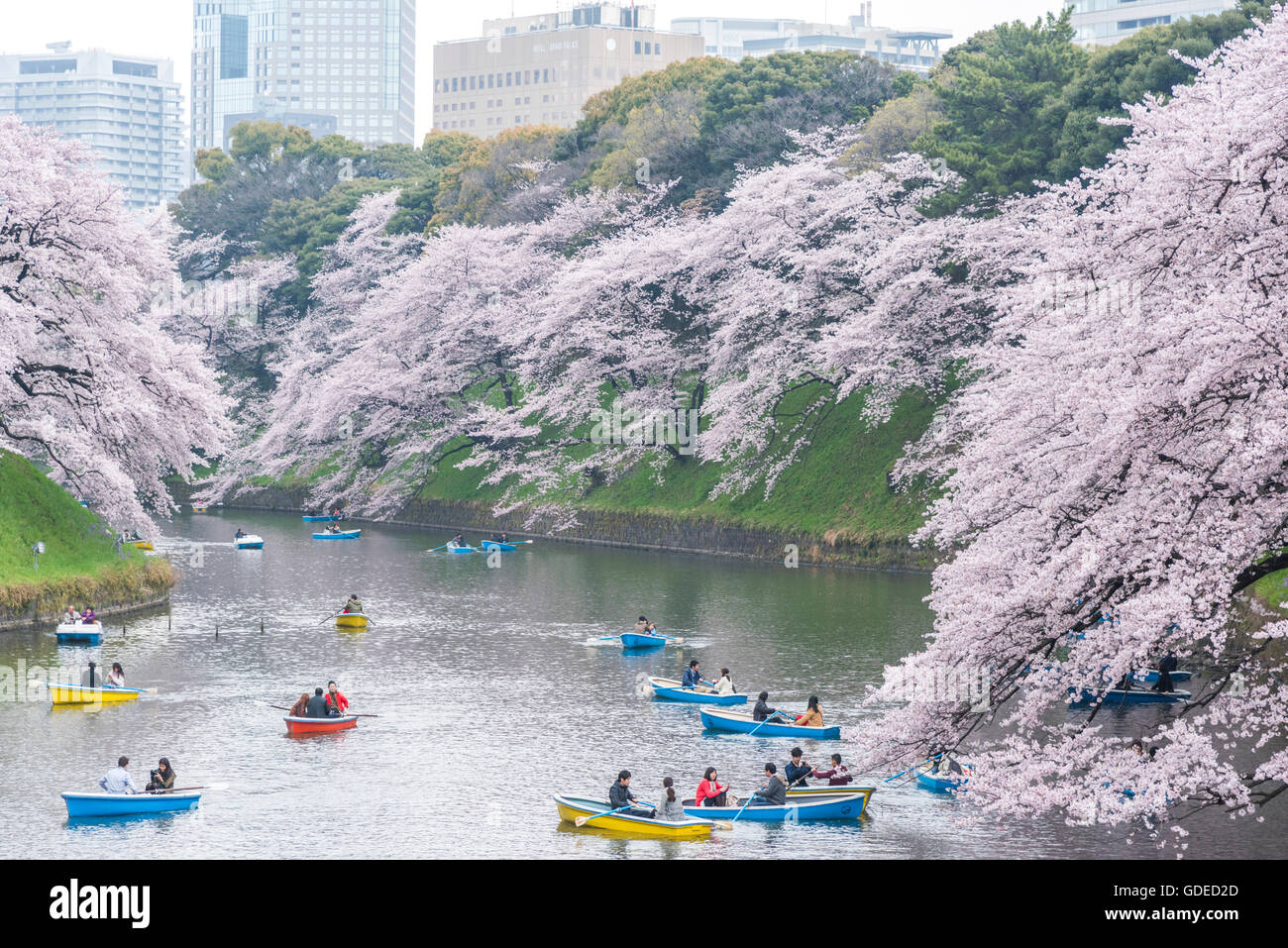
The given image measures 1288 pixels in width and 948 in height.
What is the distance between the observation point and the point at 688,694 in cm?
3550

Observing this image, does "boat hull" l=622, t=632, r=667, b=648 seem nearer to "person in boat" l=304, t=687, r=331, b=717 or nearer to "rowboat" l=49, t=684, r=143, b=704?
"person in boat" l=304, t=687, r=331, b=717

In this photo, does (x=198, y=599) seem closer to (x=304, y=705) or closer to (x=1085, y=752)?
(x=304, y=705)

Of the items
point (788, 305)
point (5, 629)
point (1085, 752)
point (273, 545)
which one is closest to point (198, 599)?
point (5, 629)

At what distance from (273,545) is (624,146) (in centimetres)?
3118

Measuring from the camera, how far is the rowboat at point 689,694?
35.0m

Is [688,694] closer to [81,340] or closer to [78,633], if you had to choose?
[78,633]

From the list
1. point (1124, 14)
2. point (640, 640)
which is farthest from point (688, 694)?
point (1124, 14)

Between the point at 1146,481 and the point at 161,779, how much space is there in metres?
17.6

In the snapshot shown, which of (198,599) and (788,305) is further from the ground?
(788,305)

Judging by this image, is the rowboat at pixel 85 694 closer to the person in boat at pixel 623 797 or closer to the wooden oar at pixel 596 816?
the wooden oar at pixel 596 816

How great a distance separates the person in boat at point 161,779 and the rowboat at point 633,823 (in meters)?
7.25

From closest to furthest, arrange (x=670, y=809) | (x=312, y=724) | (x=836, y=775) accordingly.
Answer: (x=670, y=809)
(x=836, y=775)
(x=312, y=724)

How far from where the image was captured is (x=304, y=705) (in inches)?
1284

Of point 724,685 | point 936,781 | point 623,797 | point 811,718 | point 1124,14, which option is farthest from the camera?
point 1124,14
